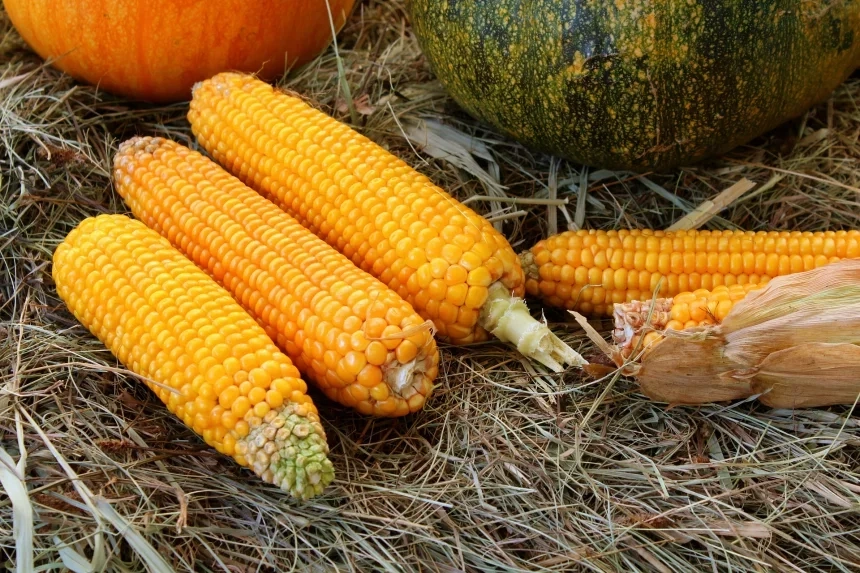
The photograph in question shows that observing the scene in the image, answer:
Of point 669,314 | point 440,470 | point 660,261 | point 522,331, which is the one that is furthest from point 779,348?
point 440,470

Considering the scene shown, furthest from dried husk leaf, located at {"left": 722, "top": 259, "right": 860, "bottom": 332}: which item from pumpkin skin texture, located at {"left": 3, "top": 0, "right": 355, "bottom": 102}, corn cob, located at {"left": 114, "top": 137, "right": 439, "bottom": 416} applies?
pumpkin skin texture, located at {"left": 3, "top": 0, "right": 355, "bottom": 102}

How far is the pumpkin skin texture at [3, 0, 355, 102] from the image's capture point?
2.45 m

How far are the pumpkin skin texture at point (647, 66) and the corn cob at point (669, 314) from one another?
511 mm

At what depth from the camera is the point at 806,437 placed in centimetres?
180

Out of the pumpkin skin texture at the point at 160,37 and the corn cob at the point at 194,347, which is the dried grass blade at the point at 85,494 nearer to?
the corn cob at the point at 194,347

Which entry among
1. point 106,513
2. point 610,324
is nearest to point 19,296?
point 106,513

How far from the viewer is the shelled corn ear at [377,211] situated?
193cm

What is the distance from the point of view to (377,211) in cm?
203

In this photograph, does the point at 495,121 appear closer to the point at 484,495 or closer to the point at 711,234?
the point at 711,234

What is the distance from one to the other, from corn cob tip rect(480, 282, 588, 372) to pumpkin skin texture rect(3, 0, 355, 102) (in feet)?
3.96

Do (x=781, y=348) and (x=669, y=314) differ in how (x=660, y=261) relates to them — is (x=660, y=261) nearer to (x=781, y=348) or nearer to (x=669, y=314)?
(x=669, y=314)

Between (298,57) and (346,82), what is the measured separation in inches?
11.3

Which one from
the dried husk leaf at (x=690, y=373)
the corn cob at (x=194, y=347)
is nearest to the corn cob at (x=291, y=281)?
the corn cob at (x=194, y=347)

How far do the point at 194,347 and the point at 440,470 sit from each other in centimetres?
58
